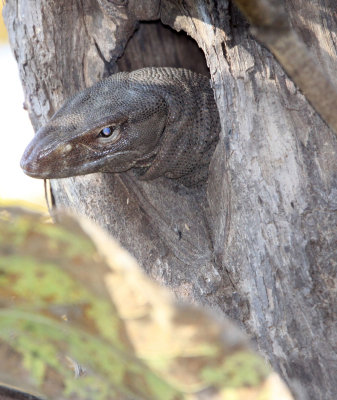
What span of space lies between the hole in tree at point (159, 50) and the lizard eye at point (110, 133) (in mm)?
491

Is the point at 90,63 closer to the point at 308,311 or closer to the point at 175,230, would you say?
the point at 175,230

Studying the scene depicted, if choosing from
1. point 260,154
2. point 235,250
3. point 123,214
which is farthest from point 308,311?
point 123,214

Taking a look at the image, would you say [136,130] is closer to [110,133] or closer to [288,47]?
[110,133]

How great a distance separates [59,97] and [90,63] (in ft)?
0.60

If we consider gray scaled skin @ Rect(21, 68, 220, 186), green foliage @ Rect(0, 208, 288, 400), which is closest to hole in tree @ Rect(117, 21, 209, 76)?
gray scaled skin @ Rect(21, 68, 220, 186)

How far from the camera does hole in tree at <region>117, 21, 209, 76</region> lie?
2695 mm

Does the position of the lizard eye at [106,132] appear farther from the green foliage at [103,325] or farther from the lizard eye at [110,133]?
the green foliage at [103,325]

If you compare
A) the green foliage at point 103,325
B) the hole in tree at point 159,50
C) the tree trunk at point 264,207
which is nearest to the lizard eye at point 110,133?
the tree trunk at point 264,207

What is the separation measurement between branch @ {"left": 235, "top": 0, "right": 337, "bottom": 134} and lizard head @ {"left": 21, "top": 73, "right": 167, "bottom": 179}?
1.03 metres

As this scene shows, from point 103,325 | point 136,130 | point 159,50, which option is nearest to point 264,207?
point 136,130

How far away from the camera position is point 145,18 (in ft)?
7.56

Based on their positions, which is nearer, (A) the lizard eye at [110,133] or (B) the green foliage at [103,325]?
(B) the green foliage at [103,325]

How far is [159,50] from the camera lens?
2822 millimetres

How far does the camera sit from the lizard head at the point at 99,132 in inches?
84.9
